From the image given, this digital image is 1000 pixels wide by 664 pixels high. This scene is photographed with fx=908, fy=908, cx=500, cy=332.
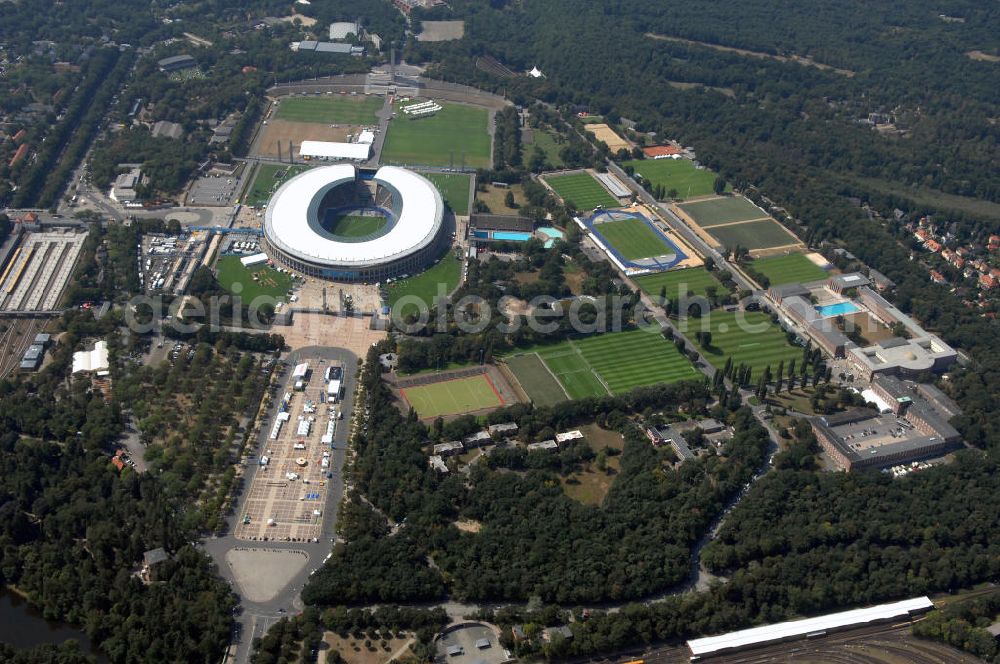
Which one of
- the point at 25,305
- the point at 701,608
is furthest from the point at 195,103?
the point at 701,608

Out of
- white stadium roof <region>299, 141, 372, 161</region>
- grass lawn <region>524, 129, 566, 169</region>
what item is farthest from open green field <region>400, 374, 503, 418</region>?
grass lawn <region>524, 129, 566, 169</region>

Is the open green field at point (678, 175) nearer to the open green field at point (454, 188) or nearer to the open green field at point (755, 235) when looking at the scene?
the open green field at point (755, 235)

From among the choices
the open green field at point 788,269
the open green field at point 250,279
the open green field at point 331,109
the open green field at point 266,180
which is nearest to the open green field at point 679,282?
the open green field at point 788,269

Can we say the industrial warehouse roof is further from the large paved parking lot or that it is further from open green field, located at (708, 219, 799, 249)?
open green field, located at (708, 219, 799, 249)

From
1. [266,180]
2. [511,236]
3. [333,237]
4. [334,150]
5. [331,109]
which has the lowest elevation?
[511,236]

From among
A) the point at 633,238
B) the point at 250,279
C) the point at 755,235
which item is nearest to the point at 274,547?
the point at 250,279

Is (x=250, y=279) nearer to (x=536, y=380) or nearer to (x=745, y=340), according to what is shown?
(x=536, y=380)
